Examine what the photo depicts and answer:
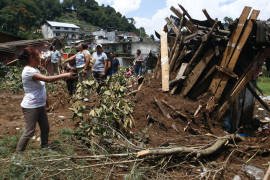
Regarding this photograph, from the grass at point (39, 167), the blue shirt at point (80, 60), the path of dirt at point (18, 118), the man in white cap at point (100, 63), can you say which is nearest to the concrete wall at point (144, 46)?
the man in white cap at point (100, 63)

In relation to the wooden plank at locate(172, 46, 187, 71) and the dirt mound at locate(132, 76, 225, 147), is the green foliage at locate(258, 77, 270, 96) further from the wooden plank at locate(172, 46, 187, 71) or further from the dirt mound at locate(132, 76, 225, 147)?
the dirt mound at locate(132, 76, 225, 147)

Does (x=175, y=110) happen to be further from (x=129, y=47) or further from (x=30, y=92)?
(x=129, y=47)

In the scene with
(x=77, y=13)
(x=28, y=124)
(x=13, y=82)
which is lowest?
(x=28, y=124)

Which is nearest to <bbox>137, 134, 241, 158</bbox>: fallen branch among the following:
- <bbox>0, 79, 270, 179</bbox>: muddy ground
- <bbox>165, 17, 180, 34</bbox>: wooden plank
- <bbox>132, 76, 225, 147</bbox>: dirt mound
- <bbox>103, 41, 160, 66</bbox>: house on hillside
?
<bbox>0, 79, 270, 179</bbox>: muddy ground

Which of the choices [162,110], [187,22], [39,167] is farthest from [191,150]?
[187,22]

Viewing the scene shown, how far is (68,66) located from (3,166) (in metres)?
3.46

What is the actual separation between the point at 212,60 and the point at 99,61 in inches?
119

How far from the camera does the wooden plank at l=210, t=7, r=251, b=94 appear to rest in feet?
12.1

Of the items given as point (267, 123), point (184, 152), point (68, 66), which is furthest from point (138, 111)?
point (267, 123)

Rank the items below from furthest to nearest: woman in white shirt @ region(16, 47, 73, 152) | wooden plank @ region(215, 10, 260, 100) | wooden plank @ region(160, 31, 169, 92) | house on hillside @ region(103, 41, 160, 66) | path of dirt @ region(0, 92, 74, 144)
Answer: house on hillside @ region(103, 41, 160, 66)
wooden plank @ region(160, 31, 169, 92)
path of dirt @ region(0, 92, 74, 144)
wooden plank @ region(215, 10, 260, 100)
woman in white shirt @ region(16, 47, 73, 152)

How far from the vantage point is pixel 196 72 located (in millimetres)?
4320

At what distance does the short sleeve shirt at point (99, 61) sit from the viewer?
18.6 feet

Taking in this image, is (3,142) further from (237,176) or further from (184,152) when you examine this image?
(237,176)

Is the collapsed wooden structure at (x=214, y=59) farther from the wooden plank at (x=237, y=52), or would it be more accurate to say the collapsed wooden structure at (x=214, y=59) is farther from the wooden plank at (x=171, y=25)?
the wooden plank at (x=171, y=25)
